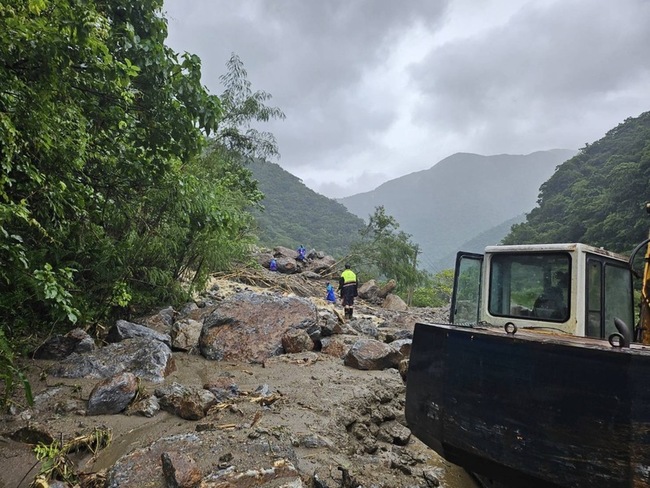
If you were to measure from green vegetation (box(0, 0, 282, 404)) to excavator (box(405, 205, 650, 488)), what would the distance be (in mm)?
2542

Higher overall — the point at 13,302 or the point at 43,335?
the point at 13,302

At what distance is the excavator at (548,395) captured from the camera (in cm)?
183

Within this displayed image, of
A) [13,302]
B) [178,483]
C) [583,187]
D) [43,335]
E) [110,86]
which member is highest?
[583,187]

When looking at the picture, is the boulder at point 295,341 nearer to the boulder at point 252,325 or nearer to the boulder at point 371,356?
the boulder at point 252,325

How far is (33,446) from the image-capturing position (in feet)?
10.6

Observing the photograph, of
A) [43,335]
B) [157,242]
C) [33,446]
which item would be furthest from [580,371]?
[157,242]

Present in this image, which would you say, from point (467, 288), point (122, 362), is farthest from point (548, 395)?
point (122, 362)

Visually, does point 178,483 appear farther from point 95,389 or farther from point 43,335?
point 43,335

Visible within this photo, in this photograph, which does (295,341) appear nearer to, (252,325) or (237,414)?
(252,325)

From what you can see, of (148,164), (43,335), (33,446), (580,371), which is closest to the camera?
(580,371)

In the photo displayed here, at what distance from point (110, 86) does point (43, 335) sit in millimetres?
3293

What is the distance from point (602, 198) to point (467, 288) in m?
34.0

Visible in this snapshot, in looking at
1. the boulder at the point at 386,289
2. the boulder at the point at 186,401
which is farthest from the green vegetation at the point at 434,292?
the boulder at the point at 186,401

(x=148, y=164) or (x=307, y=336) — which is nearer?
(x=148, y=164)
